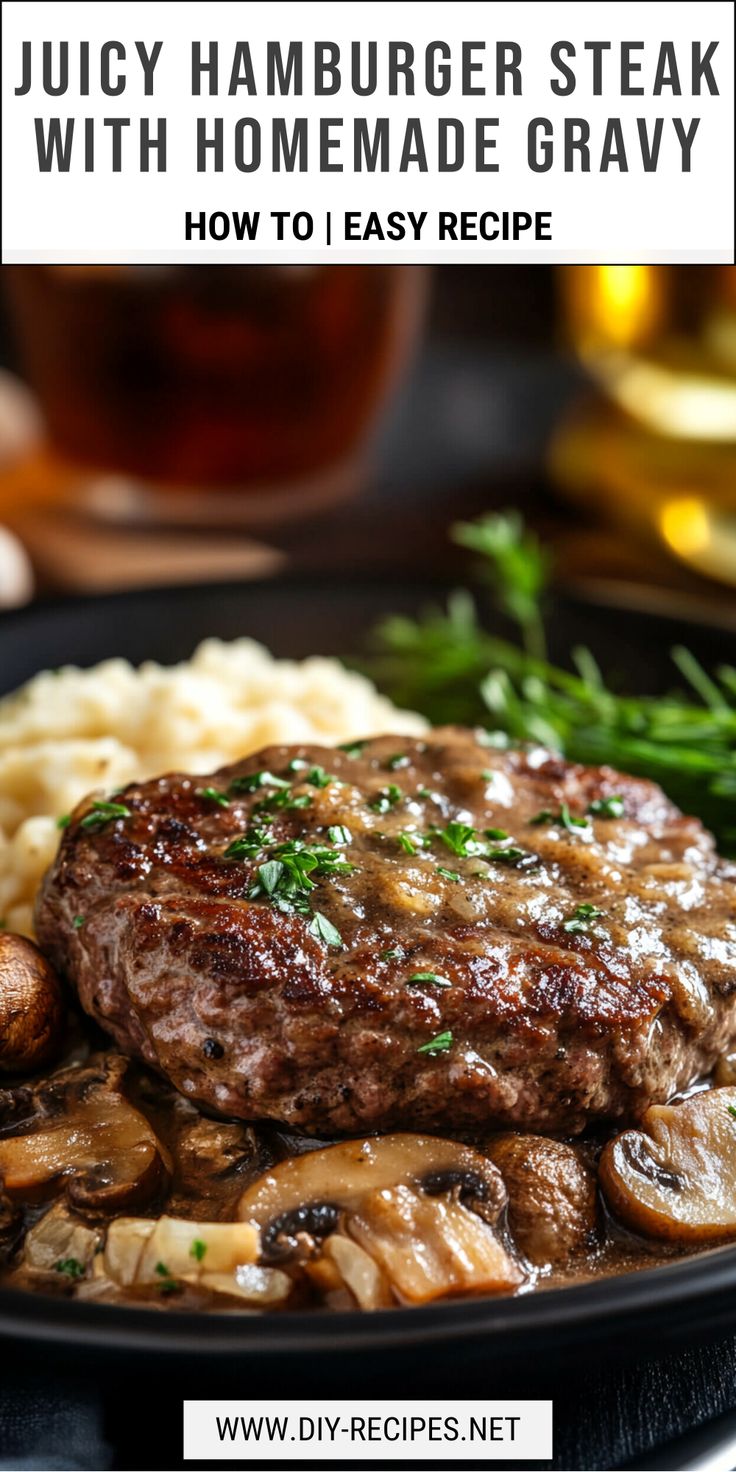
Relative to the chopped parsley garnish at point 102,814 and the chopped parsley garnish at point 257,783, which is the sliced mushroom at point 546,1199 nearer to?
the chopped parsley garnish at point 257,783

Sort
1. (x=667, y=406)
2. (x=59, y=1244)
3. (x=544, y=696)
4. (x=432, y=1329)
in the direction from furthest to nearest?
(x=667, y=406), (x=544, y=696), (x=59, y=1244), (x=432, y=1329)

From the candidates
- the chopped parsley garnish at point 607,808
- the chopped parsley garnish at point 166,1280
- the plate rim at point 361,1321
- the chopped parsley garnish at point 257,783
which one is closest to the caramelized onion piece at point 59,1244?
the chopped parsley garnish at point 166,1280

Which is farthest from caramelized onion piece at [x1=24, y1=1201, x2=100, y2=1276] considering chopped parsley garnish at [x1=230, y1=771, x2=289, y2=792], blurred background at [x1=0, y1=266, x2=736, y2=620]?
blurred background at [x1=0, y1=266, x2=736, y2=620]

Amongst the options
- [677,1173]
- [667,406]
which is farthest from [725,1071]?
[667,406]

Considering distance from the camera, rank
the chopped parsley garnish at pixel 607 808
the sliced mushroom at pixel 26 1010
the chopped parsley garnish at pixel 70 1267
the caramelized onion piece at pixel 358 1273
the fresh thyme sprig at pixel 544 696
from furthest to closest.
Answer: the fresh thyme sprig at pixel 544 696 → the chopped parsley garnish at pixel 607 808 → the sliced mushroom at pixel 26 1010 → the chopped parsley garnish at pixel 70 1267 → the caramelized onion piece at pixel 358 1273

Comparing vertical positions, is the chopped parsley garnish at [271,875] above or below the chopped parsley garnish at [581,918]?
above

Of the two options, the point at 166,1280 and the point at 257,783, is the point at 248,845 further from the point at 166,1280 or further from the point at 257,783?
the point at 166,1280

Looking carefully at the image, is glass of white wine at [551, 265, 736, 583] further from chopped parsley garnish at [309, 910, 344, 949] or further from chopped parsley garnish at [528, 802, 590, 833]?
chopped parsley garnish at [309, 910, 344, 949]
